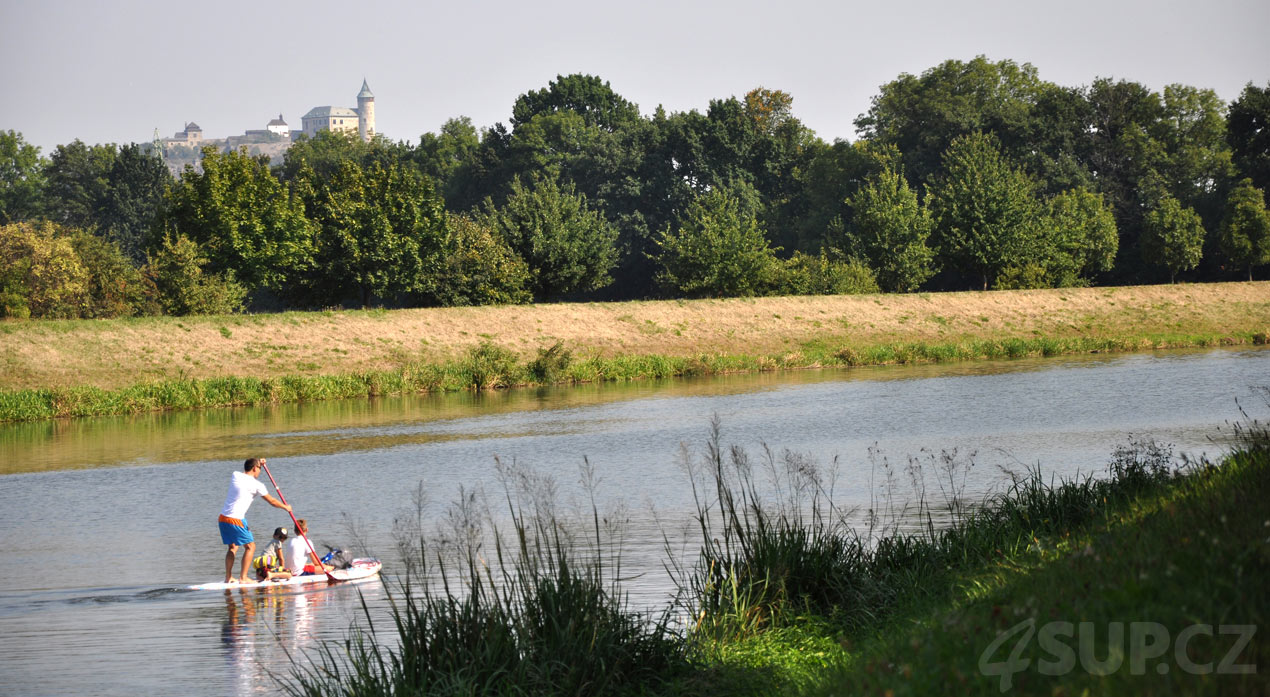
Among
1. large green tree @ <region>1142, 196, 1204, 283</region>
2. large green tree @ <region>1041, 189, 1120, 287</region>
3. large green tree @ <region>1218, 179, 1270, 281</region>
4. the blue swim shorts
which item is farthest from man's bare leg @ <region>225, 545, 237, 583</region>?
large green tree @ <region>1218, 179, 1270, 281</region>

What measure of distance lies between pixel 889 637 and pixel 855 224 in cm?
6947

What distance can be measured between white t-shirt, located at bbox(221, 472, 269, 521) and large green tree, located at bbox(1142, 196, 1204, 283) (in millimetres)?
68095

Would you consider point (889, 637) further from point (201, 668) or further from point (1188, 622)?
point (201, 668)

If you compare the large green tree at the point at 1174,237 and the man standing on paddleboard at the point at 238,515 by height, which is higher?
the large green tree at the point at 1174,237

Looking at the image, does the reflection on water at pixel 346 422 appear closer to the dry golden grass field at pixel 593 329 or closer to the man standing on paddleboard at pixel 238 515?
the dry golden grass field at pixel 593 329

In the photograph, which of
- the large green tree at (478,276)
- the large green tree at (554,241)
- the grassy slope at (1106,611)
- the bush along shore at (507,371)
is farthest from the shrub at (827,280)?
the grassy slope at (1106,611)

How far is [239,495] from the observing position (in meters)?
15.3

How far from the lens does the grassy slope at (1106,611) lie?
4.92m

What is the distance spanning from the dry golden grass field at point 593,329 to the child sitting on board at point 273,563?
28.5m

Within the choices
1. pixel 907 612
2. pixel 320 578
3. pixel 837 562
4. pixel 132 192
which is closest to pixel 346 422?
pixel 320 578

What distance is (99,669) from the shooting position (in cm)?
1074

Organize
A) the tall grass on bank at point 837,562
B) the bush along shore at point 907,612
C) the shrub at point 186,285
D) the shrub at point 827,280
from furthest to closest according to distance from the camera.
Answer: the shrub at point 827,280
the shrub at point 186,285
the tall grass on bank at point 837,562
the bush along shore at point 907,612

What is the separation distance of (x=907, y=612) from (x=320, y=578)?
27.2 ft

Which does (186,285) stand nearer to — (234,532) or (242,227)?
(242,227)
